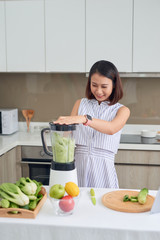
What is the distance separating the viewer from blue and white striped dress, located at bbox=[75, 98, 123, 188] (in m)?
1.85

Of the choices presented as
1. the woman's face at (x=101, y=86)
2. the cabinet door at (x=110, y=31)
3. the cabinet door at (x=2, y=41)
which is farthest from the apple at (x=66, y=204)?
the cabinet door at (x=2, y=41)

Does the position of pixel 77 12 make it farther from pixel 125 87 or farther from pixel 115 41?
pixel 125 87

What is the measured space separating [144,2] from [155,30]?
27 cm

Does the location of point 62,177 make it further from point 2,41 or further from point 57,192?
point 2,41

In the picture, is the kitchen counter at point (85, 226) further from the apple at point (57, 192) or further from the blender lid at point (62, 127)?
the blender lid at point (62, 127)

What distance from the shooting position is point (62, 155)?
4.73 feet

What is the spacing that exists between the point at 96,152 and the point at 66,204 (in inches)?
25.5

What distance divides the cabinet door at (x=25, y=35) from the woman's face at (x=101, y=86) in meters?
1.20

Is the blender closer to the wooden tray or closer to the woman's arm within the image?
the woman's arm

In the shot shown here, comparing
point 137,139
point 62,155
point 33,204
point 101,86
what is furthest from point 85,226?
point 137,139

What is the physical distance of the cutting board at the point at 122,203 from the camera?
133 cm

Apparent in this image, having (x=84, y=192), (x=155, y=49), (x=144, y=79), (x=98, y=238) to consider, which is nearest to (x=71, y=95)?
(x=144, y=79)

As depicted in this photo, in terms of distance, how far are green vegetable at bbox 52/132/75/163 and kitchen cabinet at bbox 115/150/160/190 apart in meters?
1.28

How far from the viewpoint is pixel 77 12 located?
2730mm
